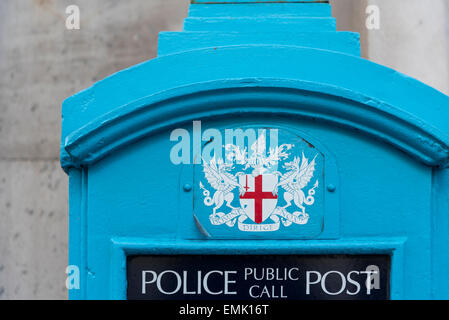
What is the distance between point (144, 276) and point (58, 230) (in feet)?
4.94

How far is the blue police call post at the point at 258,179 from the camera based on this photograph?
1232 mm

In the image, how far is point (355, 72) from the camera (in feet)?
4.06

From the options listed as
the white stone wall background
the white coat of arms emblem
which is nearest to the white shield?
the white coat of arms emblem

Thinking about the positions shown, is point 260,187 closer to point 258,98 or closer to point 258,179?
point 258,179

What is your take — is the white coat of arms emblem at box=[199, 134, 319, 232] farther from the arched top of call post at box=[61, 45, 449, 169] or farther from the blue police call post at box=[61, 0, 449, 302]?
the arched top of call post at box=[61, 45, 449, 169]

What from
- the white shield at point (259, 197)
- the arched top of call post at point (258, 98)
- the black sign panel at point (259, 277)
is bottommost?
the black sign panel at point (259, 277)

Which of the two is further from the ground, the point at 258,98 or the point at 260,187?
the point at 258,98

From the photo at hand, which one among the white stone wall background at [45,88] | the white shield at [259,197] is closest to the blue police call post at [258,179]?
the white shield at [259,197]

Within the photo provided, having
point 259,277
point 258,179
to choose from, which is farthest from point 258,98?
point 259,277

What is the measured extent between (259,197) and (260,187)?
0.09 ft

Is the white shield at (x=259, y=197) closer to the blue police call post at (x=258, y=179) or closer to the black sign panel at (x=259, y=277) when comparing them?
the blue police call post at (x=258, y=179)

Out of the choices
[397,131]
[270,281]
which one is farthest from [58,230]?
[397,131]

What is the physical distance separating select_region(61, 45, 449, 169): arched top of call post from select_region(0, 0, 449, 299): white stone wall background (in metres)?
1.40

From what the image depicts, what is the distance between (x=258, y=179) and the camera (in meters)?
1.26
